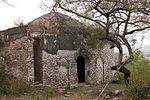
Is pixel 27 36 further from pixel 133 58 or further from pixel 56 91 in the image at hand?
pixel 133 58

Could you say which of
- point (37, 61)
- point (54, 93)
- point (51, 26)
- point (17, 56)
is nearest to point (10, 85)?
point (17, 56)

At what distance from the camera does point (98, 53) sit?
10820 mm

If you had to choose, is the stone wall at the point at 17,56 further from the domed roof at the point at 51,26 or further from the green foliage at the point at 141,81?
the green foliage at the point at 141,81

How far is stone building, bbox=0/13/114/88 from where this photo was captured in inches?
333

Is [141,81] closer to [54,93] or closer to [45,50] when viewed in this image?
[54,93]

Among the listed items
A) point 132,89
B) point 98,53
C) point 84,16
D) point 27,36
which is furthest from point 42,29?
point 132,89

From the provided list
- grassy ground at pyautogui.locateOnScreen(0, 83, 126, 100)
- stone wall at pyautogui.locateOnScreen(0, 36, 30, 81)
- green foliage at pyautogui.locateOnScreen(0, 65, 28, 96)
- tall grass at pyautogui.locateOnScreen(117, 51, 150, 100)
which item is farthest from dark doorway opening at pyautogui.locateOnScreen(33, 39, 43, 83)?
tall grass at pyautogui.locateOnScreen(117, 51, 150, 100)

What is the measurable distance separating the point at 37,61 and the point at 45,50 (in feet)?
3.19

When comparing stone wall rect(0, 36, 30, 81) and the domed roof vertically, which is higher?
the domed roof

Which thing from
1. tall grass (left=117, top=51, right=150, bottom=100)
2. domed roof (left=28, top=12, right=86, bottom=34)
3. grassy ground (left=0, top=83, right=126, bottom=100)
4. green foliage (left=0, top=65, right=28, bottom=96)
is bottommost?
grassy ground (left=0, top=83, right=126, bottom=100)

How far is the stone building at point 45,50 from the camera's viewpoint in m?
8.46

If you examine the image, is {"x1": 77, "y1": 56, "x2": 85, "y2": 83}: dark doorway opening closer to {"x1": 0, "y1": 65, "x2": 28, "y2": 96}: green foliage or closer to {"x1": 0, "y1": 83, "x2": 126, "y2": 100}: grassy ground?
{"x1": 0, "y1": 83, "x2": 126, "y2": 100}: grassy ground

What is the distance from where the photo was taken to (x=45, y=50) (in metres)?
8.56

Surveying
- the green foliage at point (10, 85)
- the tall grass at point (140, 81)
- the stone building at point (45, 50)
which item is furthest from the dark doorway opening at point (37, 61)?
the tall grass at point (140, 81)
